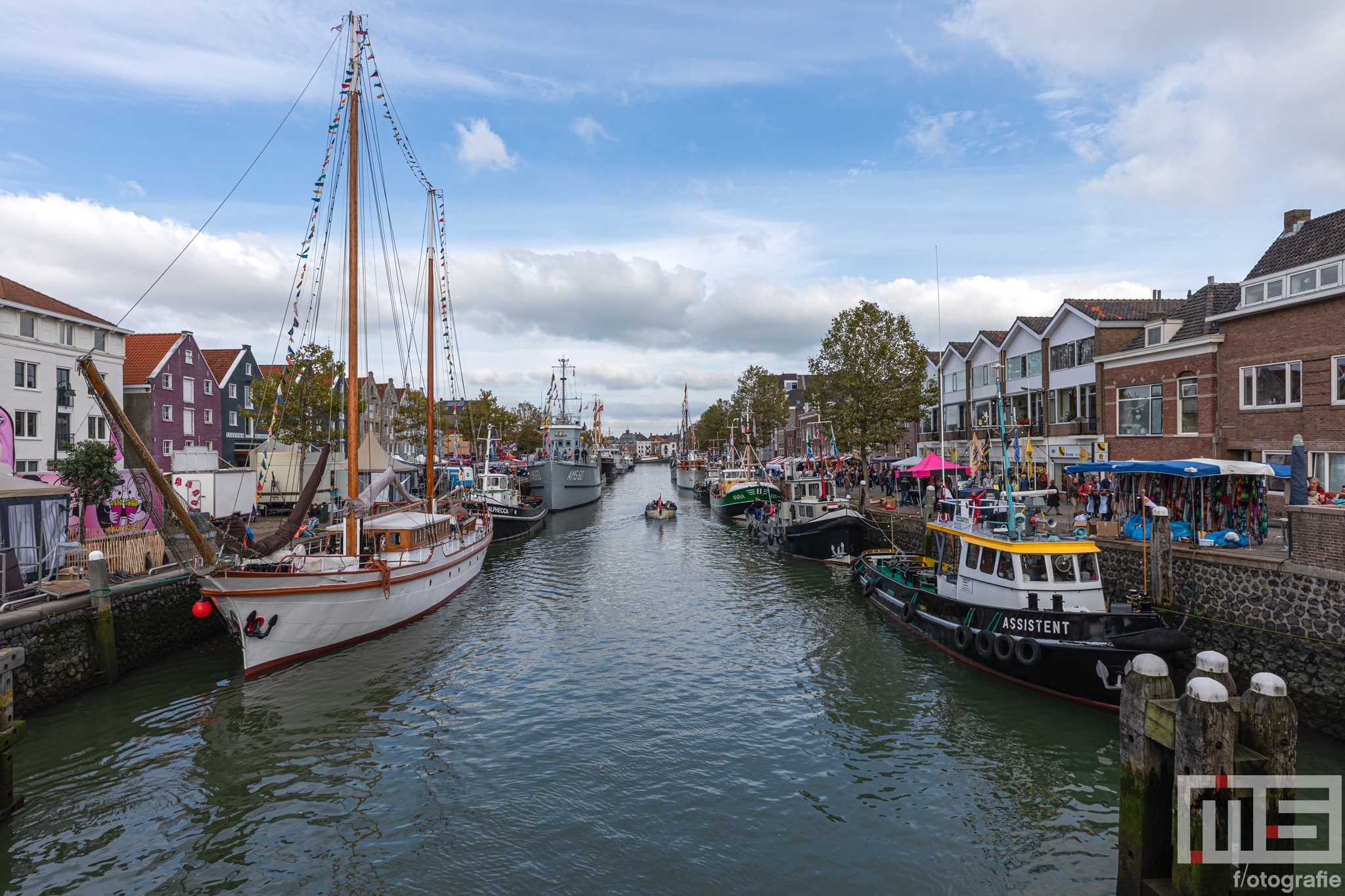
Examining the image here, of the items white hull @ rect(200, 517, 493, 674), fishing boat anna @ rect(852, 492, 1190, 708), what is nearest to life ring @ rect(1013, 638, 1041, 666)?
fishing boat anna @ rect(852, 492, 1190, 708)

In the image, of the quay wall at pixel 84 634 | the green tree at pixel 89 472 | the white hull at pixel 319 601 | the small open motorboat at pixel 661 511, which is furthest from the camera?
the small open motorboat at pixel 661 511

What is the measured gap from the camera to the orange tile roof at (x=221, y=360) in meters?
55.1

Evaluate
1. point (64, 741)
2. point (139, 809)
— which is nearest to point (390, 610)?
point (64, 741)

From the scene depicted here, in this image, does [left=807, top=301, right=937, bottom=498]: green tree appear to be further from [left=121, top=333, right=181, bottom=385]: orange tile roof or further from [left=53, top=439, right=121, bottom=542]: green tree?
[left=121, top=333, right=181, bottom=385]: orange tile roof

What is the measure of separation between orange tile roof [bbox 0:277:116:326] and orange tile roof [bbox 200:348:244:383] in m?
17.2

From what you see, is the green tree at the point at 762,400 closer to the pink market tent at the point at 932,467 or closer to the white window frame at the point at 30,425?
the pink market tent at the point at 932,467

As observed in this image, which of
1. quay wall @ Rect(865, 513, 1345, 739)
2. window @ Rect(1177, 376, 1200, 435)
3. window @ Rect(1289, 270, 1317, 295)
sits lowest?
quay wall @ Rect(865, 513, 1345, 739)

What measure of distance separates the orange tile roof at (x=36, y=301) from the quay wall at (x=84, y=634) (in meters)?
22.0

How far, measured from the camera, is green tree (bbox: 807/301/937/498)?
4028 cm

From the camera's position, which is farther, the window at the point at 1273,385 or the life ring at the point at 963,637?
the window at the point at 1273,385

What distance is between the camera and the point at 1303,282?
2312cm

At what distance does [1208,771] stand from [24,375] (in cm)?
4703

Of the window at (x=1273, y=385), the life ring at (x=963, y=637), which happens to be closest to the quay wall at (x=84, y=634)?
the life ring at (x=963, y=637)
